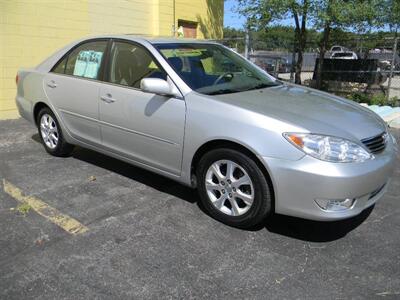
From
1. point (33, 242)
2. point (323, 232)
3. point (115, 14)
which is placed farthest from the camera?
point (115, 14)

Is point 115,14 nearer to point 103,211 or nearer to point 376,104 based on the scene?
point 376,104

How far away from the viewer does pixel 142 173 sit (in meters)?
5.25

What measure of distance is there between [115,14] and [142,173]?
20.8 feet

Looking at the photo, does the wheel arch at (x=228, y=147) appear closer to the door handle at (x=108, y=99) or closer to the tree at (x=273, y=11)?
the door handle at (x=108, y=99)

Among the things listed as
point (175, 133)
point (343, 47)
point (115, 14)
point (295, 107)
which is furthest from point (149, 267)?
point (343, 47)

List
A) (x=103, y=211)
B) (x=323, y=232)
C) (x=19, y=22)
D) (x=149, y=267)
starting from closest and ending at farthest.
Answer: (x=149, y=267) → (x=323, y=232) → (x=103, y=211) → (x=19, y=22)

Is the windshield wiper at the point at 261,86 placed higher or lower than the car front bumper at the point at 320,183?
higher

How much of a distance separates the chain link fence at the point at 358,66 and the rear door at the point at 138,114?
272 inches

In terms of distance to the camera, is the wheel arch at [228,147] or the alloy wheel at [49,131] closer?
the wheel arch at [228,147]

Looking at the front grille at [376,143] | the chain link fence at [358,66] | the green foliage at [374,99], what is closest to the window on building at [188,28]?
the chain link fence at [358,66]

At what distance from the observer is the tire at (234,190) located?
3.54 metres

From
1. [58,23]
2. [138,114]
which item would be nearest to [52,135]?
[138,114]

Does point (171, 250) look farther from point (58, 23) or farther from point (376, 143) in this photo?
point (58, 23)

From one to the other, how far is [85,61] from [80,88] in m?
0.35
